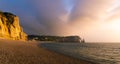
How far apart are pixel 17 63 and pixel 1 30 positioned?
90173 mm

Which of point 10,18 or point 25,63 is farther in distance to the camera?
point 10,18

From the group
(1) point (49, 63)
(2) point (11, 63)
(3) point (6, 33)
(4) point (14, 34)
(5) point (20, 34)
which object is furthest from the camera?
(5) point (20, 34)

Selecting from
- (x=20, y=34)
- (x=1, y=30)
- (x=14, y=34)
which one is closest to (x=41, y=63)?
(x=1, y=30)

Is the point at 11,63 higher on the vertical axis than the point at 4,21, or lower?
lower

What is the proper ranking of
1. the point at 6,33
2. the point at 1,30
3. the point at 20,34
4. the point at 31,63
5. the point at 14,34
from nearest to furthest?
the point at 31,63
the point at 1,30
the point at 6,33
the point at 14,34
the point at 20,34

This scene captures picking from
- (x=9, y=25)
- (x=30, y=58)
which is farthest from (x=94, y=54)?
(x=9, y=25)

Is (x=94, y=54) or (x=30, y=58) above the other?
(x=30, y=58)

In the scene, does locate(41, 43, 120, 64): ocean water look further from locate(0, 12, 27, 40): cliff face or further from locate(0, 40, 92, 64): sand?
locate(0, 12, 27, 40): cliff face

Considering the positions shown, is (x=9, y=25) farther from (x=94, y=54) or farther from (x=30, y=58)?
(x=30, y=58)

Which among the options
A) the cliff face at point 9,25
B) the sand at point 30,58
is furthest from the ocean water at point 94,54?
the cliff face at point 9,25

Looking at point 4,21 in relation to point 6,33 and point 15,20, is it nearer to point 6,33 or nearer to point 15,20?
point 6,33

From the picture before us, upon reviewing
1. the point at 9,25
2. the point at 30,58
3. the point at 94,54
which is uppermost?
the point at 9,25

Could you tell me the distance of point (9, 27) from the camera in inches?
4734

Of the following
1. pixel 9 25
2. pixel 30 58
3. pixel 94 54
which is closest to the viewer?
pixel 30 58
